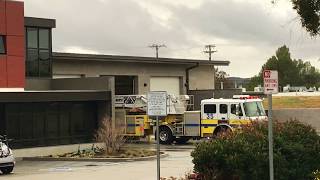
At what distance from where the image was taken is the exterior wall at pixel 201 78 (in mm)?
52434

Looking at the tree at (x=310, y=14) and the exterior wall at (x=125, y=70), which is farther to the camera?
the exterior wall at (x=125, y=70)

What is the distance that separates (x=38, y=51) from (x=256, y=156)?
25.9m

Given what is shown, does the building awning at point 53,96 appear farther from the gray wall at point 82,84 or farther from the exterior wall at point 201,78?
the exterior wall at point 201,78

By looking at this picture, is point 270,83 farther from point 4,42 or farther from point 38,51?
point 38,51

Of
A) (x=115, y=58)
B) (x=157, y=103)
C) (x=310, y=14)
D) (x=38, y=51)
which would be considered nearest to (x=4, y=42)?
(x=38, y=51)

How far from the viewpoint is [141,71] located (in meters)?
47.7

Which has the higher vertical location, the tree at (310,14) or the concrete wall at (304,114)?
the tree at (310,14)

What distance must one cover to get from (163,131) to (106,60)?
29.2 ft

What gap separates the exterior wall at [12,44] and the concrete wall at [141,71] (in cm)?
951

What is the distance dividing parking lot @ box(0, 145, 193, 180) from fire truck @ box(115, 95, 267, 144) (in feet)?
24.2

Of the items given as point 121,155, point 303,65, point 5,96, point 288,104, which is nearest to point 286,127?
point 121,155

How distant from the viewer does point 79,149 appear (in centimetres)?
3131

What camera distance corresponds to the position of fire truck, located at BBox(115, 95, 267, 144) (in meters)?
35.0

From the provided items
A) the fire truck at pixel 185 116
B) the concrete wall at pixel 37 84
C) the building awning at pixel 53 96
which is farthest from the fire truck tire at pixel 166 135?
the concrete wall at pixel 37 84
